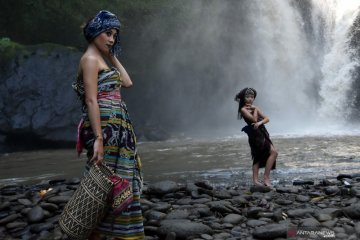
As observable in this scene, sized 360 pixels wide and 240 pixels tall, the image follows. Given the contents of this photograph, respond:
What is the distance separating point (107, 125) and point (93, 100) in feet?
0.66

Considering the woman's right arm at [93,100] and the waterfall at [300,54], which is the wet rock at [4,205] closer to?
the woman's right arm at [93,100]

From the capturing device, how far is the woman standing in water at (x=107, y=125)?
2.72m

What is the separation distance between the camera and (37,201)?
5.21m

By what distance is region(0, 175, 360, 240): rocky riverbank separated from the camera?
376cm

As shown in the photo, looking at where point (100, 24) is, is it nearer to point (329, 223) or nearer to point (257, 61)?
point (329, 223)

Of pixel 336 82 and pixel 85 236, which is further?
pixel 336 82

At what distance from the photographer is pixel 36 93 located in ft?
60.7

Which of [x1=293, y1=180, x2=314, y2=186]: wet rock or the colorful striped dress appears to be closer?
the colorful striped dress

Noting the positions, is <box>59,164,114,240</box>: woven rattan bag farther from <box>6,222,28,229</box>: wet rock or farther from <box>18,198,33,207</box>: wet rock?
<box>18,198,33,207</box>: wet rock

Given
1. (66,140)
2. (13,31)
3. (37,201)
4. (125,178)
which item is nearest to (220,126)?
(66,140)

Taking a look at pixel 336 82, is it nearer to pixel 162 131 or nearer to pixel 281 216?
pixel 162 131

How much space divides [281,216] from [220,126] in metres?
22.5

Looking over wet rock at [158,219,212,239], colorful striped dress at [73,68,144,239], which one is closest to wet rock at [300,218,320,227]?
wet rock at [158,219,212,239]

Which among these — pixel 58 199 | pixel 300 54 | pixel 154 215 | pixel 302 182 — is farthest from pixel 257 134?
pixel 300 54
